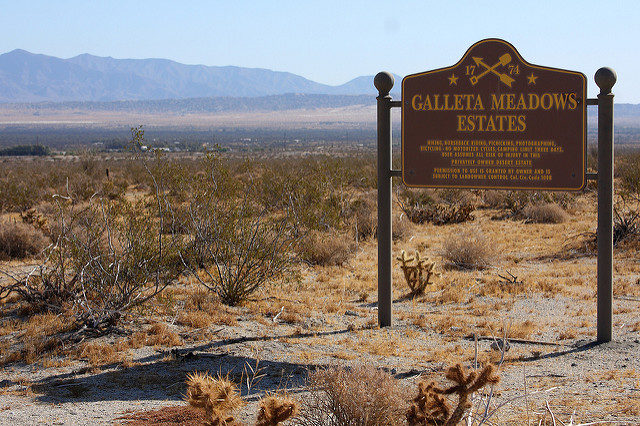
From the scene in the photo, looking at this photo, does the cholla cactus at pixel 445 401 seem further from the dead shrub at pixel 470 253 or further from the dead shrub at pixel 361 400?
the dead shrub at pixel 470 253

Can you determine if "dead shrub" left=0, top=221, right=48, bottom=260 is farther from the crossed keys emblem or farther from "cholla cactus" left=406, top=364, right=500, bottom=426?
"cholla cactus" left=406, top=364, right=500, bottom=426

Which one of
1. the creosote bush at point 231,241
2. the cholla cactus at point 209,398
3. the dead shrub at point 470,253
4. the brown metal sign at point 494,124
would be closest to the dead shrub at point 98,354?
the creosote bush at point 231,241

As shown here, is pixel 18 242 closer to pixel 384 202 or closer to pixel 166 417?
pixel 384 202

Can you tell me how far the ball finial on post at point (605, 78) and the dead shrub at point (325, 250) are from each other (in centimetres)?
630

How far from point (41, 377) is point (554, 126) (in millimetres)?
5404

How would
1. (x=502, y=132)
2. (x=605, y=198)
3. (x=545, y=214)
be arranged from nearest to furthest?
(x=605, y=198), (x=502, y=132), (x=545, y=214)

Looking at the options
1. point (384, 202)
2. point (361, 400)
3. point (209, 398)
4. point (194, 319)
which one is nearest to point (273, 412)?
point (209, 398)

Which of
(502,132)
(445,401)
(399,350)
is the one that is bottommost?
(399,350)

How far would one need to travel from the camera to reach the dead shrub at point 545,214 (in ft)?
59.0

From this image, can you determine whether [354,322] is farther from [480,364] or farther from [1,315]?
[1,315]

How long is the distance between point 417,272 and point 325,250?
2.95m

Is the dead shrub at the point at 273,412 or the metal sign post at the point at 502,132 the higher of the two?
the metal sign post at the point at 502,132

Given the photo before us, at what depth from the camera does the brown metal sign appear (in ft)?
24.2

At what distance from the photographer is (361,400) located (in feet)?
13.4
